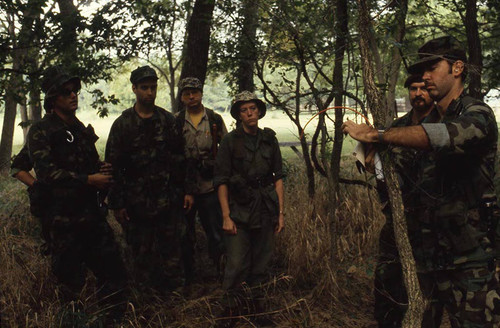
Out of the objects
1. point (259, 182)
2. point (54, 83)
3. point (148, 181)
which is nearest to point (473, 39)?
point (259, 182)

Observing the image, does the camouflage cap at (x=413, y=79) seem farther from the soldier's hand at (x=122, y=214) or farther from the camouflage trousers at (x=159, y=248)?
the soldier's hand at (x=122, y=214)

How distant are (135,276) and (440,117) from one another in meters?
3.09

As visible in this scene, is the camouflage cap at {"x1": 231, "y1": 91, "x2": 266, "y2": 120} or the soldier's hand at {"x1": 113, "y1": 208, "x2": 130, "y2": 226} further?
the soldier's hand at {"x1": 113, "y1": 208, "x2": 130, "y2": 226}

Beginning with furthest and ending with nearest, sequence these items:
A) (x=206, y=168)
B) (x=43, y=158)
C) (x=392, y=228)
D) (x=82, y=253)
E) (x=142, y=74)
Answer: (x=206, y=168)
(x=142, y=74)
(x=82, y=253)
(x=43, y=158)
(x=392, y=228)

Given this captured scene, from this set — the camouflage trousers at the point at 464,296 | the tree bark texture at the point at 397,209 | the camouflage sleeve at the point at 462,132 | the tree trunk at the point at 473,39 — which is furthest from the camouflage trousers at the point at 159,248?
the tree trunk at the point at 473,39

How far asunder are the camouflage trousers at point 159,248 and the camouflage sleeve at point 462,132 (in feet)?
9.13

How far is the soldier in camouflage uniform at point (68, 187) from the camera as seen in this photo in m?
3.81

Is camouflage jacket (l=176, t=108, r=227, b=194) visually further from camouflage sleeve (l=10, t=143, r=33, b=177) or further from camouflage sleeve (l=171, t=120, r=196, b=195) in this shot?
camouflage sleeve (l=10, t=143, r=33, b=177)

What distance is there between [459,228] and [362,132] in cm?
88

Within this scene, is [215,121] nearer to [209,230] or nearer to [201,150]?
[201,150]

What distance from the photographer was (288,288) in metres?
4.59

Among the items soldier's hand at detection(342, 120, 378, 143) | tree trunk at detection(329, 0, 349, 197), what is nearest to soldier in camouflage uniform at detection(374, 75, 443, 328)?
soldier's hand at detection(342, 120, 378, 143)

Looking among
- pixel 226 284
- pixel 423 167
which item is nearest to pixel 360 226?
pixel 226 284

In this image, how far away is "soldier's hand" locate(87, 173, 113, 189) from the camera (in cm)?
395
